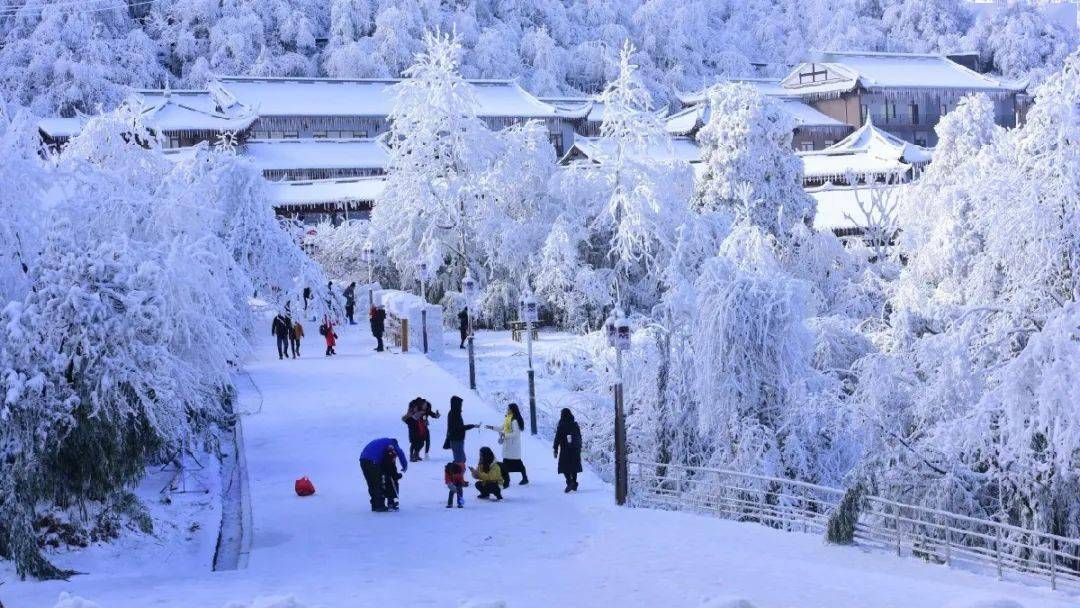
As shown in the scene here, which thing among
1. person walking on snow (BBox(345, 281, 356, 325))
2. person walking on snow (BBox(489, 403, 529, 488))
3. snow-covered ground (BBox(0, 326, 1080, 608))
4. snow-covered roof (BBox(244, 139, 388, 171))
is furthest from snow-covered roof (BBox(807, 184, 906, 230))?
person walking on snow (BBox(489, 403, 529, 488))

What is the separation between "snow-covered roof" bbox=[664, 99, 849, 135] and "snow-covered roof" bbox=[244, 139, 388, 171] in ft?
45.3

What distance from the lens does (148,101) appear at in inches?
2250

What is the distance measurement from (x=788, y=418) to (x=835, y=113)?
57618mm

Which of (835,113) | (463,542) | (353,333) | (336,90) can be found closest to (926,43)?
(835,113)

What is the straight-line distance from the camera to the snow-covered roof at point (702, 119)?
5994 cm

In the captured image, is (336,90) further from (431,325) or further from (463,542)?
(463,542)

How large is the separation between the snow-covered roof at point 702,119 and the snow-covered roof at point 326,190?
44.1 ft

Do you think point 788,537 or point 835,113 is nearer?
point 788,537

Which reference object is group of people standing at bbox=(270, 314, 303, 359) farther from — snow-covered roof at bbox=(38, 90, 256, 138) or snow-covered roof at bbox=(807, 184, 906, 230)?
snow-covered roof at bbox=(38, 90, 256, 138)

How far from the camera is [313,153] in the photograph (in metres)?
55.4

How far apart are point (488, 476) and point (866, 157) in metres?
44.9

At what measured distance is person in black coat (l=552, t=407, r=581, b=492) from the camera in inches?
597

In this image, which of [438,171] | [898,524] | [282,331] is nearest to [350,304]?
[438,171]

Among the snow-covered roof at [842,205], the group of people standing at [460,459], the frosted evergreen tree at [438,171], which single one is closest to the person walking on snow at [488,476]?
the group of people standing at [460,459]
